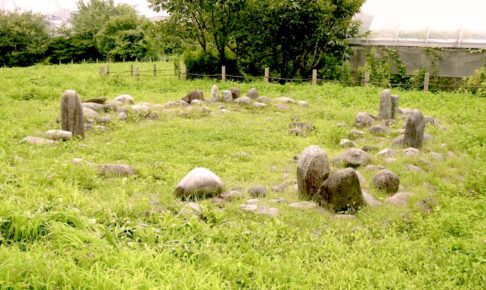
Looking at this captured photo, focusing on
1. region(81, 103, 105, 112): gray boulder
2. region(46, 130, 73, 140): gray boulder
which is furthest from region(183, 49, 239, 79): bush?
region(46, 130, 73, 140): gray boulder

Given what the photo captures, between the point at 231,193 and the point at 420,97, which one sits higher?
the point at 420,97

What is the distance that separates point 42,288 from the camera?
4.35 meters

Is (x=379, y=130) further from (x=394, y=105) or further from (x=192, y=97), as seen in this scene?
(x=192, y=97)

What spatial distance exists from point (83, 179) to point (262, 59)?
1763cm

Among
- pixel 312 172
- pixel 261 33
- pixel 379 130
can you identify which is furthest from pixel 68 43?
pixel 312 172

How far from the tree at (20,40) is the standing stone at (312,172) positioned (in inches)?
1525

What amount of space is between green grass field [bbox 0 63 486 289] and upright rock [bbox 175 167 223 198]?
0.82 feet

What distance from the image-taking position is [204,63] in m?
24.2

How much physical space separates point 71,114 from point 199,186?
5238mm

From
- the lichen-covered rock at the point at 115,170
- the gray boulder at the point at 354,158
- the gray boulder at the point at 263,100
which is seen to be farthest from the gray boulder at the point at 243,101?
the lichen-covered rock at the point at 115,170

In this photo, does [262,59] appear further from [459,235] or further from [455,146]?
[459,235]

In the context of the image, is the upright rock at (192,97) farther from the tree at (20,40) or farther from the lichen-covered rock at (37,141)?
the tree at (20,40)

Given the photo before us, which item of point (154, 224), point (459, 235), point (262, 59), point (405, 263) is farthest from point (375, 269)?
point (262, 59)

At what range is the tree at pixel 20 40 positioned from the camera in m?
39.9
